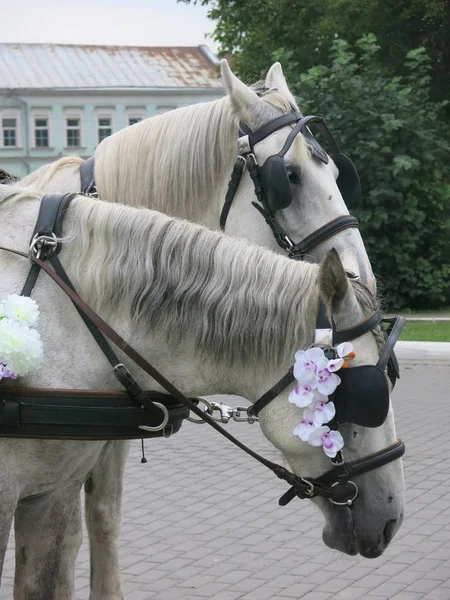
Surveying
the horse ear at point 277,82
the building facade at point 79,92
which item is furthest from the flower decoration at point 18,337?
the building facade at point 79,92

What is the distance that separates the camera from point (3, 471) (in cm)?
245

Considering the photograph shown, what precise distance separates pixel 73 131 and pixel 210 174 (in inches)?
1695

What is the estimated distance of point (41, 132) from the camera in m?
45.0

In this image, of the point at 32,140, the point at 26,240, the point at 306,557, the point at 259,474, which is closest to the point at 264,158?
the point at 26,240

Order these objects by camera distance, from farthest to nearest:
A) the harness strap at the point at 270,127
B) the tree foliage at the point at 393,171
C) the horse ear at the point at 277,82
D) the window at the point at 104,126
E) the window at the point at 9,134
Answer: the window at the point at 104,126 < the window at the point at 9,134 < the tree foliage at the point at 393,171 < the horse ear at the point at 277,82 < the harness strap at the point at 270,127

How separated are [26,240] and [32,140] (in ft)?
143

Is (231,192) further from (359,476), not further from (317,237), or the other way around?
(359,476)

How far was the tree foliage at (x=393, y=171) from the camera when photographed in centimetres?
1464

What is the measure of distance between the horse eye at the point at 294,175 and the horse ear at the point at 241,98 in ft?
0.79

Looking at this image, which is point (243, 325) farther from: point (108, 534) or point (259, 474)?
point (259, 474)

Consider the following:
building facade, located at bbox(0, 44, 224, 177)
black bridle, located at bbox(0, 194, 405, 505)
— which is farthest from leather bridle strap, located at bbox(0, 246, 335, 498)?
building facade, located at bbox(0, 44, 224, 177)

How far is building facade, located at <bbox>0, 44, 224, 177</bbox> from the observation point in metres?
44.2

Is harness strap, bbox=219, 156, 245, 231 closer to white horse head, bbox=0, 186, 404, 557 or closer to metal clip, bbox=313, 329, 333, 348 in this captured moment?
white horse head, bbox=0, 186, 404, 557

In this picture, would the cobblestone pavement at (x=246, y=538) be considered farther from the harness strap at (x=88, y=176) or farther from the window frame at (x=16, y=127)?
the window frame at (x=16, y=127)
